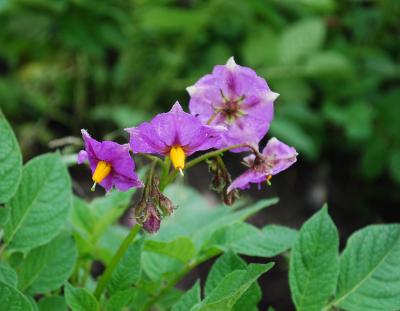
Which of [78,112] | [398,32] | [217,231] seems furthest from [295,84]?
[217,231]

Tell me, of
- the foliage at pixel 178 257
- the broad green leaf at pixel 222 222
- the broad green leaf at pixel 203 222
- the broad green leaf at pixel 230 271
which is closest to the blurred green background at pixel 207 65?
the broad green leaf at pixel 203 222

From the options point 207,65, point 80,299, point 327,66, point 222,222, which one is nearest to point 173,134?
point 80,299

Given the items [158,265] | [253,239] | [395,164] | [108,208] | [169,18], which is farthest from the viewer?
[169,18]

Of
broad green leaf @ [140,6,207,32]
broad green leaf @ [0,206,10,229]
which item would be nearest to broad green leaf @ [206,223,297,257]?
broad green leaf @ [0,206,10,229]

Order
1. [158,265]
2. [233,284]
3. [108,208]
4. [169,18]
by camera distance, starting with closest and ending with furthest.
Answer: [233,284]
[158,265]
[108,208]
[169,18]

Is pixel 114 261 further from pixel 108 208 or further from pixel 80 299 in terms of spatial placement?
pixel 108 208

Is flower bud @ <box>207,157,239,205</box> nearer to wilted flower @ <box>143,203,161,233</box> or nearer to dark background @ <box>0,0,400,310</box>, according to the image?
wilted flower @ <box>143,203,161,233</box>
